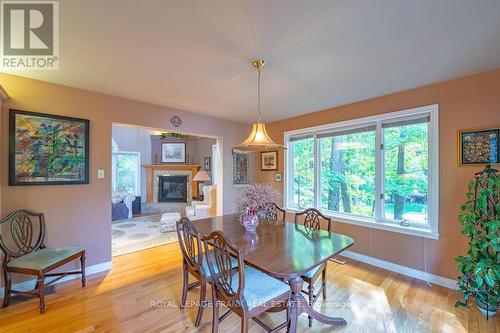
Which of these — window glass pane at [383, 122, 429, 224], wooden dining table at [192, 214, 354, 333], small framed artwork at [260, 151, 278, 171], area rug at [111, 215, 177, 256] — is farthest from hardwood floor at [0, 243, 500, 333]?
small framed artwork at [260, 151, 278, 171]

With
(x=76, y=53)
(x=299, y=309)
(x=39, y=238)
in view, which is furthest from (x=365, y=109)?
(x=39, y=238)

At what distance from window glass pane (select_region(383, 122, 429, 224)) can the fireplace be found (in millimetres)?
5919

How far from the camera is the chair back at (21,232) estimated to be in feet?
7.29

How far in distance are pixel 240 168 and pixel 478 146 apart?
3.61 m

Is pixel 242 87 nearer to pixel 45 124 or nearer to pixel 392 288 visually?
pixel 45 124

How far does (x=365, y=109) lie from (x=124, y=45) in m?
3.11

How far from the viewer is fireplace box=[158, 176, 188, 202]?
283 inches

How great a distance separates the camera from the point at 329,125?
3557 mm

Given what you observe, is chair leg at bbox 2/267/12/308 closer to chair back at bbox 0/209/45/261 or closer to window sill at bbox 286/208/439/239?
chair back at bbox 0/209/45/261

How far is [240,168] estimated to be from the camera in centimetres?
466

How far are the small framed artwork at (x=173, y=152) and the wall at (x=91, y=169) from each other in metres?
4.12

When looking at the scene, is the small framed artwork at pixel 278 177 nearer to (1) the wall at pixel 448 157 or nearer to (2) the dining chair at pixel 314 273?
(2) the dining chair at pixel 314 273

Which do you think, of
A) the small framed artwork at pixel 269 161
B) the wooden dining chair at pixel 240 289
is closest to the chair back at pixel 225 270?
the wooden dining chair at pixel 240 289

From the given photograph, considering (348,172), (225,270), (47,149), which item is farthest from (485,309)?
(47,149)
